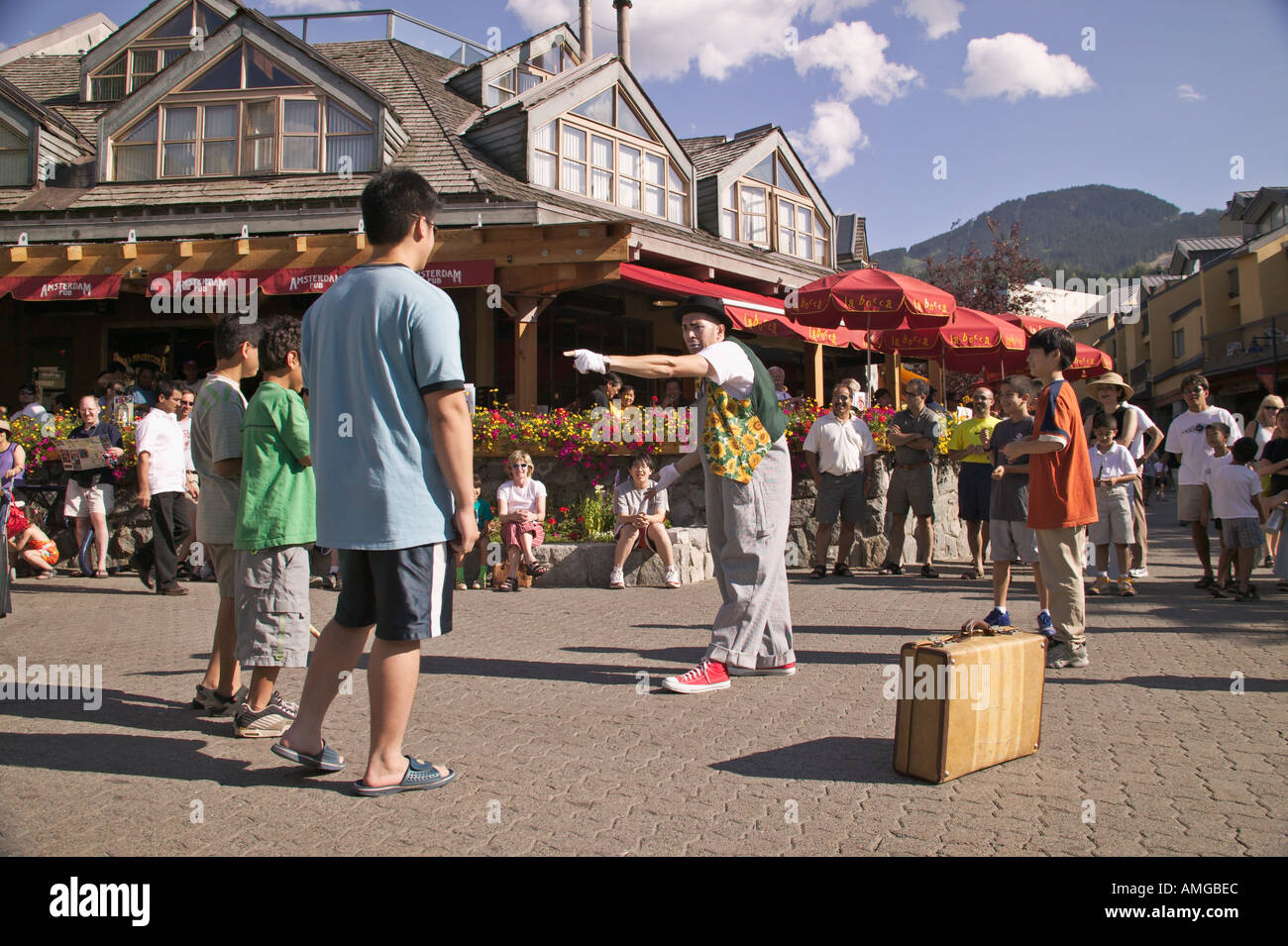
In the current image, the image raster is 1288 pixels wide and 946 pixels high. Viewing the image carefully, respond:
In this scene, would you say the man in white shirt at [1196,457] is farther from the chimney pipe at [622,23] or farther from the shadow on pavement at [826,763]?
the chimney pipe at [622,23]

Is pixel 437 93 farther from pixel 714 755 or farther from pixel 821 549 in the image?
pixel 714 755

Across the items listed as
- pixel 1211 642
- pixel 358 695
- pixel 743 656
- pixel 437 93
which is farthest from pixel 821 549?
pixel 437 93

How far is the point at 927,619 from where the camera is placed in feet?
24.2

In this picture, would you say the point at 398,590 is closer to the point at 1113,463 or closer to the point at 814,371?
the point at 1113,463

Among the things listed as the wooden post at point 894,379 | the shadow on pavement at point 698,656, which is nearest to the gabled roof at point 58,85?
the wooden post at point 894,379

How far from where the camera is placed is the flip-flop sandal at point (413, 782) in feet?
10.5

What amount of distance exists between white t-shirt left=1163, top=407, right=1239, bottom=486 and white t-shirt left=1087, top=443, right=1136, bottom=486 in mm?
395

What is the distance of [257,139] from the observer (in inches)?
658

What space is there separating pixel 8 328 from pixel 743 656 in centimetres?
1730

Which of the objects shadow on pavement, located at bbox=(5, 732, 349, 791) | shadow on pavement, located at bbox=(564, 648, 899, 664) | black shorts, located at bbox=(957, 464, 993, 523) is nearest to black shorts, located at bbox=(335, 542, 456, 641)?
shadow on pavement, located at bbox=(5, 732, 349, 791)

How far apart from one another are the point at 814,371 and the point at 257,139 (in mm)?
11687

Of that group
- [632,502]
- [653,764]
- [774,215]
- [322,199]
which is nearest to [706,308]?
[653,764]

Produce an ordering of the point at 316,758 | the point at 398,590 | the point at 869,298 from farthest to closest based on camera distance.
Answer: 1. the point at 869,298
2. the point at 316,758
3. the point at 398,590

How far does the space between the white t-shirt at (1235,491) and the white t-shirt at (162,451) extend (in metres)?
9.91
